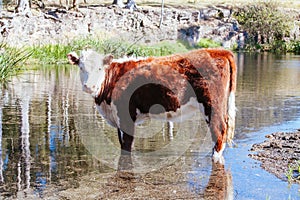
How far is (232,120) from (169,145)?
3.48 ft

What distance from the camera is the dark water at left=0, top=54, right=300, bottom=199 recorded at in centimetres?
481

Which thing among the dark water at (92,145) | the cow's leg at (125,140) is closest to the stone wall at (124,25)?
the dark water at (92,145)

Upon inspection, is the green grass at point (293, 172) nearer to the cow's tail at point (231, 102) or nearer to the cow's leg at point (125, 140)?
the cow's tail at point (231, 102)

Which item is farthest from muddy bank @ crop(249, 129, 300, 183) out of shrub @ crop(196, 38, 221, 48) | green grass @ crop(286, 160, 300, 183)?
shrub @ crop(196, 38, 221, 48)

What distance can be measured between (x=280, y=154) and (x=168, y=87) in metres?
1.58

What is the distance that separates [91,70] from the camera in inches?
225

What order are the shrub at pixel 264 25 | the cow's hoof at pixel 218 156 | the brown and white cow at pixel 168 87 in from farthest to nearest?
the shrub at pixel 264 25
the cow's hoof at pixel 218 156
the brown and white cow at pixel 168 87

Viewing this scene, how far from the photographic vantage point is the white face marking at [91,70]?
5679 millimetres

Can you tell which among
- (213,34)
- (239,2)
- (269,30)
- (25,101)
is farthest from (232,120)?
(239,2)

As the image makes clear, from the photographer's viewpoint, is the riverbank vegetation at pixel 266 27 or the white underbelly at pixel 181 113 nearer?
the white underbelly at pixel 181 113

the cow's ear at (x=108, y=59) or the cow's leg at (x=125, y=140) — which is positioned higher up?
the cow's ear at (x=108, y=59)

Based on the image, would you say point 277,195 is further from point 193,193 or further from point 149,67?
point 149,67

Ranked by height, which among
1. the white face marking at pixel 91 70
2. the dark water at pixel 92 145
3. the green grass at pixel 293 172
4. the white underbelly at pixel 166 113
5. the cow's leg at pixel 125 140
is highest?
the white face marking at pixel 91 70

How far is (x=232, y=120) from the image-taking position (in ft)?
19.2
